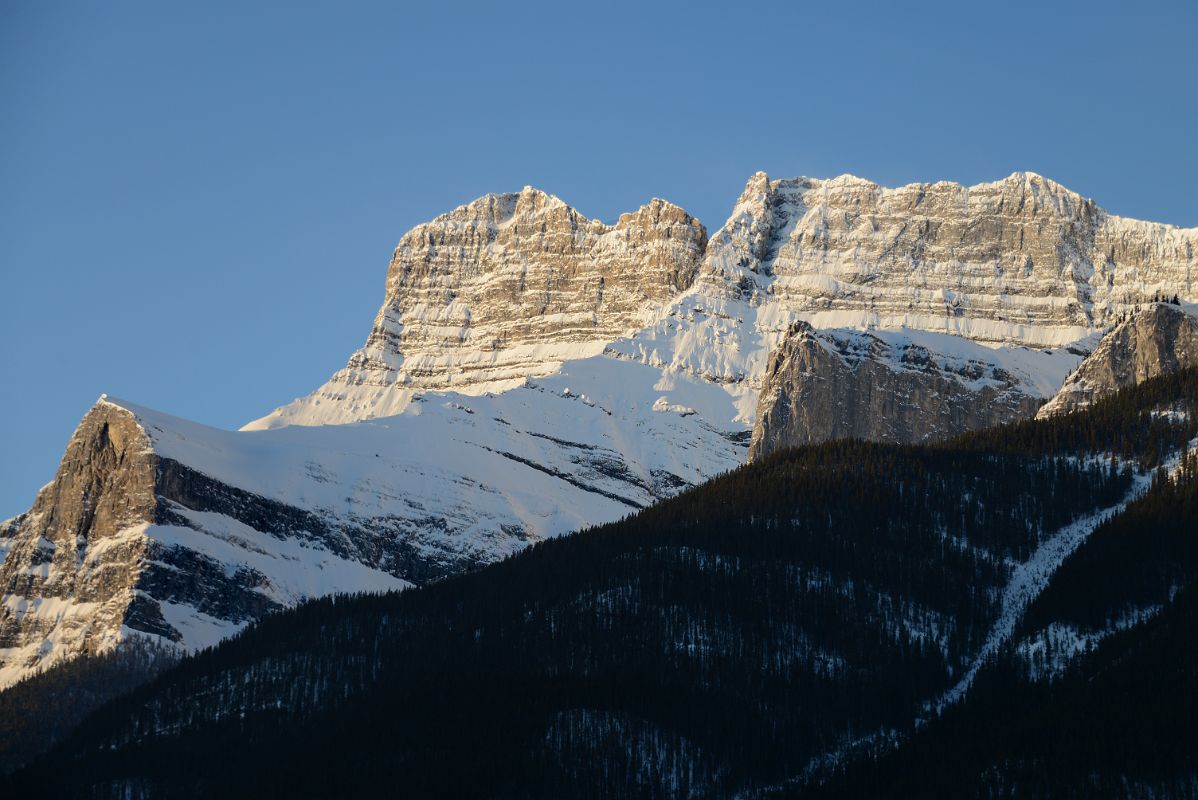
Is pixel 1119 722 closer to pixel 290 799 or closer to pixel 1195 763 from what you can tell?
pixel 1195 763

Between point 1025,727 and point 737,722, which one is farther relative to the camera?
point 737,722

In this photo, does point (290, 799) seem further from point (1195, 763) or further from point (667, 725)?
point (1195, 763)

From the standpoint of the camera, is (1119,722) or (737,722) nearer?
(1119,722)

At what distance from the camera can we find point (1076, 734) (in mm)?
180375

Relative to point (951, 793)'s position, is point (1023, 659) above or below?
above

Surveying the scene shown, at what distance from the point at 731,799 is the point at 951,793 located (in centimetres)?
1846

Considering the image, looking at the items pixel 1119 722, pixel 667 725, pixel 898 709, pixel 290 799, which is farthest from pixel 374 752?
pixel 1119 722

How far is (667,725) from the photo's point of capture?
646ft

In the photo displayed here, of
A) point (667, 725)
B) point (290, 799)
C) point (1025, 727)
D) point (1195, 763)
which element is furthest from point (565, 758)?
point (1195, 763)

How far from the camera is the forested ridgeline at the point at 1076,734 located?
17525cm

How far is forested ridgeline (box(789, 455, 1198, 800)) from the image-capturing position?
175250 mm

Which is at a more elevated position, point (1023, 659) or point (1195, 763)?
point (1023, 659)

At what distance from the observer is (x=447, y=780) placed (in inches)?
7603

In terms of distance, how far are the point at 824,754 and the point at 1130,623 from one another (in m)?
25.5
